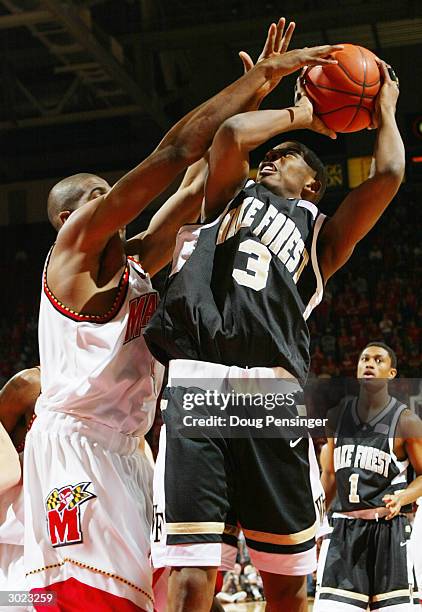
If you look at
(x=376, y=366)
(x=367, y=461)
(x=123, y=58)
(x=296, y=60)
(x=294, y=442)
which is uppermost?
(x=123, y=58)

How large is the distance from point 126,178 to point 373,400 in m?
3.60

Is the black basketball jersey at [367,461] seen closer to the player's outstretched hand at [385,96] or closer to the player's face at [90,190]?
the player's outstretched hand at [385,96]

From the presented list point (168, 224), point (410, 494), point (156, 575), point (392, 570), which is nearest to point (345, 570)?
point (392, 570)

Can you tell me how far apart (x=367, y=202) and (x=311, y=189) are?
31 centimetres

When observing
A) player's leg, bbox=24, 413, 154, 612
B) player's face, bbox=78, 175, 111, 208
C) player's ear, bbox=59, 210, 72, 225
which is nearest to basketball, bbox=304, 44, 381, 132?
player's face, bbox=78, 175, 111, 208

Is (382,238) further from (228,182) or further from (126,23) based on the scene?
(228,182)

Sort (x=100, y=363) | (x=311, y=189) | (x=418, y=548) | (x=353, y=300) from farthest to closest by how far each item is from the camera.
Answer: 1. (x=353, y=300)
2. (x=418, y=548)
3. (x=311, y=189)
4. (x=100, y=363)

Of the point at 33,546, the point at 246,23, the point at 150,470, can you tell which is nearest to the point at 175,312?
the point at 150,470

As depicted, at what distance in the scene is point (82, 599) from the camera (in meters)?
2.82

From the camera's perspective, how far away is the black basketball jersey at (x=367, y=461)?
580 centimetres

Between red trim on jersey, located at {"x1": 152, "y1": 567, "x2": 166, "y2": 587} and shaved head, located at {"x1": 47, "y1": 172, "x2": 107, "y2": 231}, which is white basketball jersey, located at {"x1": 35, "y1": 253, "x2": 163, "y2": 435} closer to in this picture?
shaved head, located at {"x1": 47, "y1": 172, "x2": 107, "y2": 231}

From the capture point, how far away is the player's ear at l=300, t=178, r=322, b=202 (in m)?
3.25

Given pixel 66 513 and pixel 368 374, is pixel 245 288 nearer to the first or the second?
pixel 66 513

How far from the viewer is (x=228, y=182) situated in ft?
9.71
